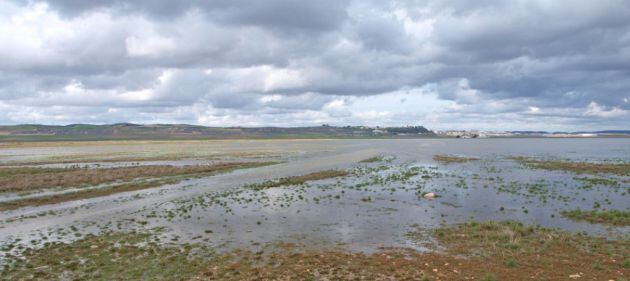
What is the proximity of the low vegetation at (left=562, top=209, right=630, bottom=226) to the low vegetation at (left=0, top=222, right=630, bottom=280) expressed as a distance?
17.7 ft

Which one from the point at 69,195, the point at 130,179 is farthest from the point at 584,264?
the point at 130,179

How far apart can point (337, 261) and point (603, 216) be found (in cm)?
1981

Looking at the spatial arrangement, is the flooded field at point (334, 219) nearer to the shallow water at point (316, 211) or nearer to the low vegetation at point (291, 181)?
the shallow water at point (316, 211)

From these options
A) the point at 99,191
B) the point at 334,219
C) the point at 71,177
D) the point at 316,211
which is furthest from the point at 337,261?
A: the point at 71,177

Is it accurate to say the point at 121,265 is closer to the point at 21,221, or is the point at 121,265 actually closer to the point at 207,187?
the point at 21,221

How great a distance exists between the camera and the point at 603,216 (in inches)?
1008

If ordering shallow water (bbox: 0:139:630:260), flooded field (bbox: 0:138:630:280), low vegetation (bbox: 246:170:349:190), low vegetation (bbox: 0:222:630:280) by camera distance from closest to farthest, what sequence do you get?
low vegetation (bbox: 0:222:630:280) → flooded field (bbox: 0:138:630:280) → shallow water (bbox: 0:139:630:260) → low vegetation (bbox: 246:170:349:190)

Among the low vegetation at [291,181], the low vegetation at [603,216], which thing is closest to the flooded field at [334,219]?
the low vegetation at [603,216]

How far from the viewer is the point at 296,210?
30047 millimetres

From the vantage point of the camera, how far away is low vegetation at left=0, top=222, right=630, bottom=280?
1502cm

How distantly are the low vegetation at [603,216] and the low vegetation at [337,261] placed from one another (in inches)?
212

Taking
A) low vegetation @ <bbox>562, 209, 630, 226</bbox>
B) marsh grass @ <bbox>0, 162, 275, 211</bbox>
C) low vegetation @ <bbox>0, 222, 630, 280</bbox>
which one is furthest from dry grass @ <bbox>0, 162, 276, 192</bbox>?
low vegetation @ <bbox>562, 209, 630, 226</bbox>

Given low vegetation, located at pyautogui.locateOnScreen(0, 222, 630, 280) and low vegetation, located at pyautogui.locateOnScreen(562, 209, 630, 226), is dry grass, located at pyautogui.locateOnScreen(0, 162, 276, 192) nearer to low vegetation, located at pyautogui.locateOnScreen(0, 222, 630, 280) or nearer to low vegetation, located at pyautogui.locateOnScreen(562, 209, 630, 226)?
low vegetation, located at pyautogui.locateOnScreen(0, 222, 630, 280)

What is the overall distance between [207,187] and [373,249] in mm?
28587
